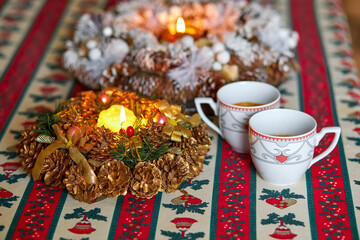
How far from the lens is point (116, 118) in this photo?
0.94 metres

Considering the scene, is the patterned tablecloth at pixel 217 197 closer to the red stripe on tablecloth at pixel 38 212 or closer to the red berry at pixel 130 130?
the red stripe on tablecloth at pixel 38 212

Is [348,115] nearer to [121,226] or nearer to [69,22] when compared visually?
[121,226]

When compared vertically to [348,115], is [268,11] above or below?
above

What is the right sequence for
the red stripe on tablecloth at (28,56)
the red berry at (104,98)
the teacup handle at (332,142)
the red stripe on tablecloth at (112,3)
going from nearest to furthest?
the teacup handle at (332,142)
the red berry at (104,98)
the red stripe on tablecloth at (28,56)
the red stripe on tablecloth at (112,3)

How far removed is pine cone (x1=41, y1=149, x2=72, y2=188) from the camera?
0.90 meters

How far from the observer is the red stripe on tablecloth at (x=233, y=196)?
Answer: 812mm

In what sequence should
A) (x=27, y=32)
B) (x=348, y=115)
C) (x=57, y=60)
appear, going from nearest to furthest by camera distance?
(x=348, y=115)
(x=57, y=60)
(x=27, y=32)

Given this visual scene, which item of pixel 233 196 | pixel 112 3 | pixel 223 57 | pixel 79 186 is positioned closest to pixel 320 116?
pixel 223 57

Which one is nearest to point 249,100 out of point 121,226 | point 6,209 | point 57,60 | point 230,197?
point 230,197

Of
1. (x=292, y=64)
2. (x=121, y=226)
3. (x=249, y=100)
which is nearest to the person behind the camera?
(x=121, y=226)

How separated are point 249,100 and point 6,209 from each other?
0.51 metres

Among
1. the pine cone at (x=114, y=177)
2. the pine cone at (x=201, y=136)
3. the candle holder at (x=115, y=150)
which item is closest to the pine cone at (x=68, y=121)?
the candle holder at (x=115, y=150)

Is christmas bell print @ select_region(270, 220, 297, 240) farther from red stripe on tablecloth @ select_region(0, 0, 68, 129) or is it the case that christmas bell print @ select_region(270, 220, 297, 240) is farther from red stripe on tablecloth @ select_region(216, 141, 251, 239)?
red stripe on tablecloth @ select_region(0, 0, 68, 129)

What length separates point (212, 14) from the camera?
1.41m
